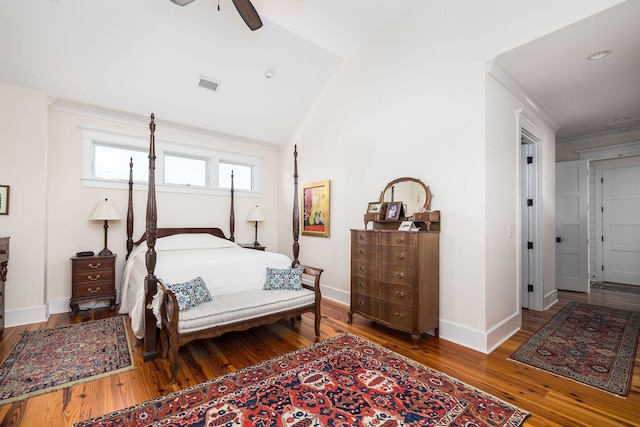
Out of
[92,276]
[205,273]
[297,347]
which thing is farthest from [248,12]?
[92,276]

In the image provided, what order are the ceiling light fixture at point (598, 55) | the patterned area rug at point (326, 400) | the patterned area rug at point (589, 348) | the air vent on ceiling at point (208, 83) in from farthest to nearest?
1. the air vent on ceiling at point (208, 83)
2. the ceiling light fixture at point (598, 55)
3. the patterned area rug at point (589, 348)
4. the patterned area rug at point (326, 400)

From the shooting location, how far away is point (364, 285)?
3369 millimetres

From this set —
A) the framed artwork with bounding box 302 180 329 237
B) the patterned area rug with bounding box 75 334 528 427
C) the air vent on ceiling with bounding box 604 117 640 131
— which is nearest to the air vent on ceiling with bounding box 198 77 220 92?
the framed artwork with bounding box 302 180 329 237

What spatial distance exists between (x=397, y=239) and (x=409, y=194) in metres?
0.67

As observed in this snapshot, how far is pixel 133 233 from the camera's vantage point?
173 inches

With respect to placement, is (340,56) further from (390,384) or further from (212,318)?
(390,384)

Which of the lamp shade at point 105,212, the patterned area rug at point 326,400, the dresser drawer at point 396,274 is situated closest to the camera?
the patterned area rug at point 326,400

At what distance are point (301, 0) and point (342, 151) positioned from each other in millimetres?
1934

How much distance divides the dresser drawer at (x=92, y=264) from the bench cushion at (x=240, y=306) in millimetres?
1985

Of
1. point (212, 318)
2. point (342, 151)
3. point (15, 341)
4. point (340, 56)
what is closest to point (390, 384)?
point (212, 318)

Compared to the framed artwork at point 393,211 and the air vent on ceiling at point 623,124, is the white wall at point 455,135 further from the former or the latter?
the air vent on ceiling at point 623,124

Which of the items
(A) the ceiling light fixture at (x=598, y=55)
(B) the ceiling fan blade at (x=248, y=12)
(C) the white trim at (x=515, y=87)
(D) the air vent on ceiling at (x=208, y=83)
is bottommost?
(C) the white trim at (x=515, y=87)

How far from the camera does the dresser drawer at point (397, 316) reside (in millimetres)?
2900

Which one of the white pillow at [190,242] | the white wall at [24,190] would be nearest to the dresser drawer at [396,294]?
the white pillow at [190,242]
